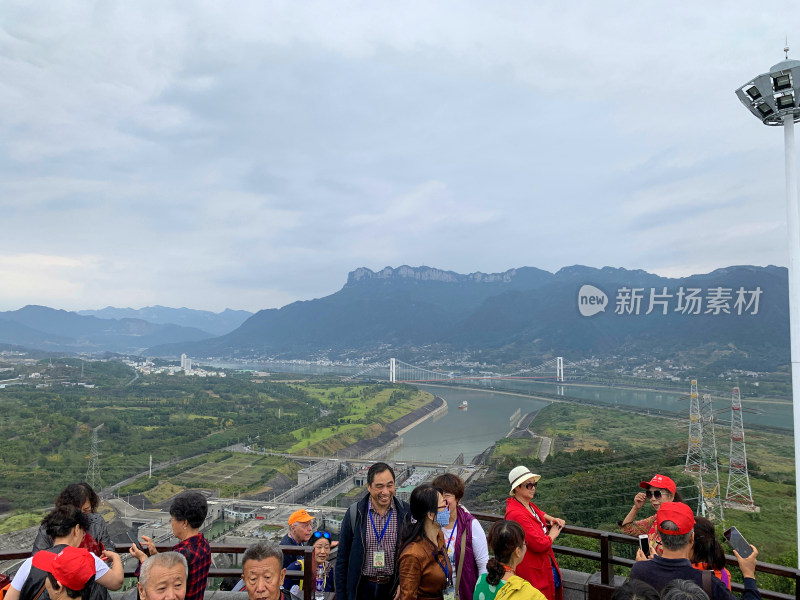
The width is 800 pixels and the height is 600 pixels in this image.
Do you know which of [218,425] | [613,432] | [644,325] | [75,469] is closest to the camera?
[75,469]

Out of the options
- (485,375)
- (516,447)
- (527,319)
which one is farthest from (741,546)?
(527,319)

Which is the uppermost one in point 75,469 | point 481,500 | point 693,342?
point 693,342

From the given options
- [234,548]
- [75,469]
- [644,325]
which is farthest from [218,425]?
[644,325]

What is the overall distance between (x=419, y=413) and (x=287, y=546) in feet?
98.0

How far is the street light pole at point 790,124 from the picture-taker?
3676mm

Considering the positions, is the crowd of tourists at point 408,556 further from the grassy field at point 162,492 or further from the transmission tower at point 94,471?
the transmission tower at point 94,471

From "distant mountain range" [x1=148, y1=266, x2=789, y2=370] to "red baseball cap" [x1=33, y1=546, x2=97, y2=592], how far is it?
75.1 feet

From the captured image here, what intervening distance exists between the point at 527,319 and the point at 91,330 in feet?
440

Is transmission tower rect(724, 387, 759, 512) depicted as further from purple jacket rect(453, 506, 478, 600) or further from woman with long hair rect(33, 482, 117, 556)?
woman with long hair rect(33, 482, 117, 556)

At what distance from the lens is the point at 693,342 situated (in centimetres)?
4747

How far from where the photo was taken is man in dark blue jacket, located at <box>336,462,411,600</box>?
4.48 feet

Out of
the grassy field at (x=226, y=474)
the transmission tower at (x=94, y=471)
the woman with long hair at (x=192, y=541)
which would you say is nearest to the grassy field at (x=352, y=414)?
the grassy field at (x=226, y=474)

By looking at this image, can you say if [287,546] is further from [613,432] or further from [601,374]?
[601,374]

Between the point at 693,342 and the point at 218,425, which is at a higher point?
the point at 693,342
